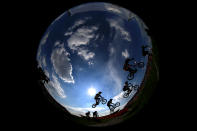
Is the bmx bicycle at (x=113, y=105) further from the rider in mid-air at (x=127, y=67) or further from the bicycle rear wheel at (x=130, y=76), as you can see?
the rider in mid-air at (x=127, y=67)

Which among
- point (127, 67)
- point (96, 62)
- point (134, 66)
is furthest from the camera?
point (134, 66)

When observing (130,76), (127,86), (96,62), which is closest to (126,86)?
(127,86)

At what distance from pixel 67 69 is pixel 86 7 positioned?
2.10 meters

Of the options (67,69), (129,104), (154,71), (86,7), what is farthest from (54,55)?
(154,71)

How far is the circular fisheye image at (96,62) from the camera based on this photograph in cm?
529

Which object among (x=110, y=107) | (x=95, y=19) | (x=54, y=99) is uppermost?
(x=95, y=19)

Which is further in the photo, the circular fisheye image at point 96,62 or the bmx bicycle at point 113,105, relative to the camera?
the bmx bicycle at point 113,105

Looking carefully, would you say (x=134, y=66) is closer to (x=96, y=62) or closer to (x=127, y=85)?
(x=127, y=85)

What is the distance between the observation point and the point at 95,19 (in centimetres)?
571

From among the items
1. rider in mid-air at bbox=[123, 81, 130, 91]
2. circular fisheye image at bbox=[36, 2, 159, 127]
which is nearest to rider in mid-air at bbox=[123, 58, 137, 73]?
circular fisheye image at bbox=[36, 2, 159, 127]

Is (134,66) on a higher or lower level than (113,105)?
higher

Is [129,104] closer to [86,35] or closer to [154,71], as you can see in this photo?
[154,71]

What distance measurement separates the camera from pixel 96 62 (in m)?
5.26

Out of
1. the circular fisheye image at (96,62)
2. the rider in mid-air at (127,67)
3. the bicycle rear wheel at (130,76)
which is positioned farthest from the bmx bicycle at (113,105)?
the rider in mid-air at (127,67)
